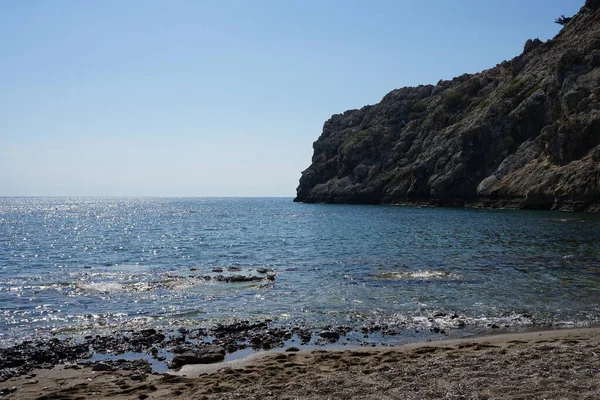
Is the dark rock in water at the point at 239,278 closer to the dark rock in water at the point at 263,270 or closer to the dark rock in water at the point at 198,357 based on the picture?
the dark rock in water at the point at 263,270

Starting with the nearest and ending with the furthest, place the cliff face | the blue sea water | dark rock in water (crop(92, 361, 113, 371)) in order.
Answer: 1. dark rock in water (crop(92, 361, 113, 371))
2. the blue sea water
3. the cliff face

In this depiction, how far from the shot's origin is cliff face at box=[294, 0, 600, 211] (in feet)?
280

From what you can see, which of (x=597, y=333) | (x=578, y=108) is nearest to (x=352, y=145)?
(x=578, y=108)

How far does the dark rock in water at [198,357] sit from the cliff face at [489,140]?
7927 centimetres

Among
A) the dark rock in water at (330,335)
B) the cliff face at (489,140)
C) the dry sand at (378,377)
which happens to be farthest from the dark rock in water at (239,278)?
the cliff face at (489,140)

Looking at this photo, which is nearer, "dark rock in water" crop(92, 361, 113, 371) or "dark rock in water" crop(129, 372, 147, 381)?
"dark rock in water" crop(129, 372, 147, 381)

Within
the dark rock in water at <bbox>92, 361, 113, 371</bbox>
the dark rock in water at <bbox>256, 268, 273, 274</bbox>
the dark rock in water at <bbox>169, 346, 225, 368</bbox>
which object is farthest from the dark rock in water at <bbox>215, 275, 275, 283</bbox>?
the dark rock in water at <bbox>92, 361, 113, 371</bbox>

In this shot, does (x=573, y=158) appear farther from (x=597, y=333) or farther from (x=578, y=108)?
(x=597, y=333)

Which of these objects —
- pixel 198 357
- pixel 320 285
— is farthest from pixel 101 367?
pixel 320 285

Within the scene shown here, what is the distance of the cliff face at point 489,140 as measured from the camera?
8531 centimetres

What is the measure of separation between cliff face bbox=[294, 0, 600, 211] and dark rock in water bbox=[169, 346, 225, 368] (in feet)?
260

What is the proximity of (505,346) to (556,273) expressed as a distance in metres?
17.0

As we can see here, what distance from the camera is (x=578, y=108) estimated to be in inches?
3533

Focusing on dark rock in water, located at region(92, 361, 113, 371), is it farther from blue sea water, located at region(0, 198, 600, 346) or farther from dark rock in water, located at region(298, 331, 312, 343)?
dark rock in water, located at region(298, 331, 312, 343)
